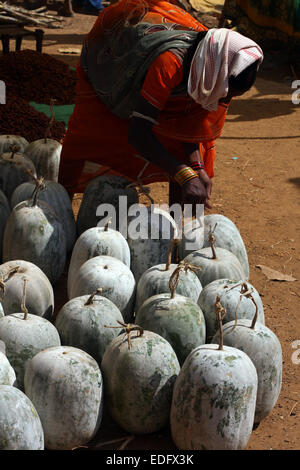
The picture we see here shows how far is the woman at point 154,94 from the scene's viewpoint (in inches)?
148

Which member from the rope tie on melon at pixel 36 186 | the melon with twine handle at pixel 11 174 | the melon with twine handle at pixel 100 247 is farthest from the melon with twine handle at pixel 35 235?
the melon with twine handle at pixel 11 174

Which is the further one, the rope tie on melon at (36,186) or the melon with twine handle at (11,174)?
the melon with twine handle at (11,174)

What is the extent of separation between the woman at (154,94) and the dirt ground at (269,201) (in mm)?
735

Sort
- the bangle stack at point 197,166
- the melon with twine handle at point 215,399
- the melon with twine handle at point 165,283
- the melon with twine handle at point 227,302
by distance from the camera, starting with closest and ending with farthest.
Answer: the melon with twine handle at point 215,399 < the melon with twine handle at point 227,302 < the melon with twine handle at point 165,283 < the bangle stack at point 197,166

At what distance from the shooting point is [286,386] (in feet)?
10.8

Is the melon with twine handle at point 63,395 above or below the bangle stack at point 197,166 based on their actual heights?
below

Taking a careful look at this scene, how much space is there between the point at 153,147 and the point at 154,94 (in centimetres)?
30

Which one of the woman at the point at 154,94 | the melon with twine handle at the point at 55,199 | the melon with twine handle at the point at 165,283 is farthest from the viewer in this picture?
the melon with twine handle at the point at 55,199

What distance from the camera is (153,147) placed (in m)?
3.79

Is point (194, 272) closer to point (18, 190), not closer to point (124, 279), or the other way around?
point (124, 279)

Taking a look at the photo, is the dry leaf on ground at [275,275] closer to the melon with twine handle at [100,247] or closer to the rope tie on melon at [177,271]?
the rope tie on melon at [177,271]

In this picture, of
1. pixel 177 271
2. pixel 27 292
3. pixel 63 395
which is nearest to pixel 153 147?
pixel 177 271

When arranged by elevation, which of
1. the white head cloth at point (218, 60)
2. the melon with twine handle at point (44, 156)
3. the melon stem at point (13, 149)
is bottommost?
the melon with twine handle at point (44, 156)

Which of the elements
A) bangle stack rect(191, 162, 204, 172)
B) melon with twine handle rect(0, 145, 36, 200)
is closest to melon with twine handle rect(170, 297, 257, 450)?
bangle stack rect(191, 162, 204, 172)
